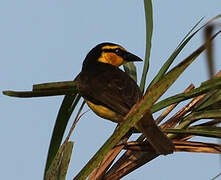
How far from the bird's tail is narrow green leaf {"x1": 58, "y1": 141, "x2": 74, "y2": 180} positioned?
424mm

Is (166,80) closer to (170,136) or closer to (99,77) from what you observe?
(170,136)

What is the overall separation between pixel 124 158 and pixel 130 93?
0.96 m

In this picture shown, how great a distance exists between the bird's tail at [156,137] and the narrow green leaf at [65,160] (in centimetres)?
42

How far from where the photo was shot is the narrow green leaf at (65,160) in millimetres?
1791

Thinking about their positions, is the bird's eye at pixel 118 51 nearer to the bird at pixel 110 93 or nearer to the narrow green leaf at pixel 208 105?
the bird at pixel 110 93

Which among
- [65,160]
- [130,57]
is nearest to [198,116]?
[65,160]

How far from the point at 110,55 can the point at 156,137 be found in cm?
204

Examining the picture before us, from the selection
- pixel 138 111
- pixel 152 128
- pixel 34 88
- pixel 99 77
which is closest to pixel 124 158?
pixel 152 128

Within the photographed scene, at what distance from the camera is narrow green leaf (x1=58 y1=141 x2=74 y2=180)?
5.88ft

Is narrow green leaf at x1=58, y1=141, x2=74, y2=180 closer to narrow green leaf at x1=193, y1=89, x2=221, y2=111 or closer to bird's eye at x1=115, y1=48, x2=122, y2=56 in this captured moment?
narrow green leaf at x1=193, y1=89, x2=221, y2=111

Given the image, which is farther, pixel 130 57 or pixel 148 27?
pixel 130 57

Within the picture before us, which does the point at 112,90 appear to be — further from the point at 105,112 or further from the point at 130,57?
the point at 130,57

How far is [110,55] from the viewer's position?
12.6 ft

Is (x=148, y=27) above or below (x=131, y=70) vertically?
below
